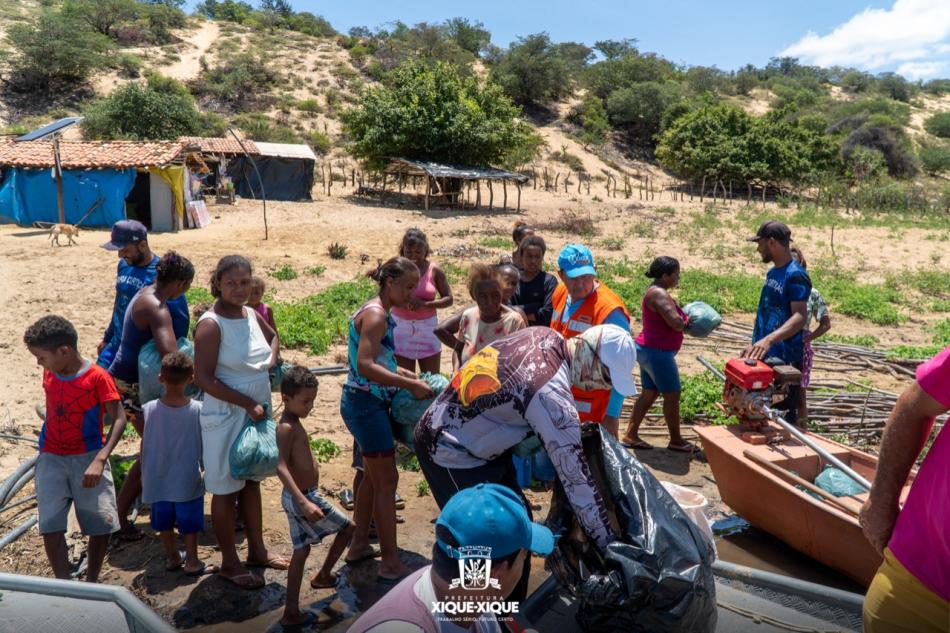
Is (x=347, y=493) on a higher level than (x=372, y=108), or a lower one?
lower

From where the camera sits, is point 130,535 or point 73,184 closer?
point 130,535

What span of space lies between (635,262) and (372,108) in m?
15.6

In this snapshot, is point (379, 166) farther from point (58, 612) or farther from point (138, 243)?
point (58, 612)

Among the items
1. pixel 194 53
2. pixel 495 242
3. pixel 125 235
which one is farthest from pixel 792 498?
pixel 194 53

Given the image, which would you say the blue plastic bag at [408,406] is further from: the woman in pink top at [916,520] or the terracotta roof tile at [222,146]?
the terracotta roof tile at [222,146]

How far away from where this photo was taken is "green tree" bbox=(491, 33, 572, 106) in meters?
47.5

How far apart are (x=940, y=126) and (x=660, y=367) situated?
5829cm

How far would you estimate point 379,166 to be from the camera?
28.1 meters

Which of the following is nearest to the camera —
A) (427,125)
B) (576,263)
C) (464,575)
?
(464,575)

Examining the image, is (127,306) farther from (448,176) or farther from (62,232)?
(448,176)

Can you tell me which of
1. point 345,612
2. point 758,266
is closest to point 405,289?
point 345,612

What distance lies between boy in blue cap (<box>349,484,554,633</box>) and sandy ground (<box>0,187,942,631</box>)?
2047 millimetres

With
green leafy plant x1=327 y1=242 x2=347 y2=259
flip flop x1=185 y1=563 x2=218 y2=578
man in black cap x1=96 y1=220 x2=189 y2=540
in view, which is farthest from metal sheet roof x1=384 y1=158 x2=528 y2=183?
flip flop x1=185 y1=563 x2=218 y2=578

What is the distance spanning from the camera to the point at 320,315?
33.2ft
